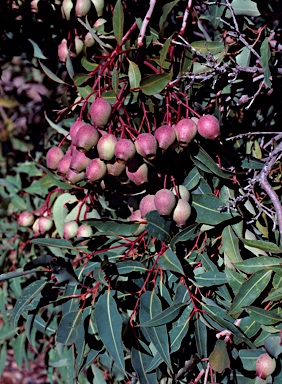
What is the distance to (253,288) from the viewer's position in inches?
42.7

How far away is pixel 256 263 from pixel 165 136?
0.35 meters

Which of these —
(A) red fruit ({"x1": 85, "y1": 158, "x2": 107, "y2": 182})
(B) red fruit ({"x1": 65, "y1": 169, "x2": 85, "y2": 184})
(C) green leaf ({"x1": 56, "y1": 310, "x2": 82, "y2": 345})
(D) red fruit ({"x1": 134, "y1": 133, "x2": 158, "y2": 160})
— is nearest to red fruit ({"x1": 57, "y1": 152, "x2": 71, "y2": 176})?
(B) red fruit ({"x1": 65, "y1": 169, "x2": 85, "y2": 184})

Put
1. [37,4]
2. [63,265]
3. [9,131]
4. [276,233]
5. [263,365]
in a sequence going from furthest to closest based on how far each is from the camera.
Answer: [9,131]
[37,4]
[276,233]
[63,265]
[263,365]

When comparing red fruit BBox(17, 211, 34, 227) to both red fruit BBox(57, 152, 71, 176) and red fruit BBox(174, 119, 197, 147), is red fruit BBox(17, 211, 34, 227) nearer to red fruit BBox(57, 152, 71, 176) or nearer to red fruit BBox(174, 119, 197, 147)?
red fruit BBox(57, 152, 71, 176)

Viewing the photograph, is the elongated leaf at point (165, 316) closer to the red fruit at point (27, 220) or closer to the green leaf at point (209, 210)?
the green leaf at point (209, 210)

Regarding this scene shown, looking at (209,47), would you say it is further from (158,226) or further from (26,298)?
(26,298)

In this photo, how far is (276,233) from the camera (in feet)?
4.30

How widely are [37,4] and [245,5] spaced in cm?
65

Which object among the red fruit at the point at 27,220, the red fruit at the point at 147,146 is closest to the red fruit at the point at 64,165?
the red fruit at the point at 147,146

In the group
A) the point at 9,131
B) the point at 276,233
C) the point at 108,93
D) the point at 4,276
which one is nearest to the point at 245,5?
the point at 108,93

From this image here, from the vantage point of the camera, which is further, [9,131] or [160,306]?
[9,131]

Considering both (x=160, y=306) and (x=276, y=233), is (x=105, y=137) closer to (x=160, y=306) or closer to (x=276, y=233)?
(x=160, y=306)

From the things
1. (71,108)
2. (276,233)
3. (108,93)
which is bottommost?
(276,233)

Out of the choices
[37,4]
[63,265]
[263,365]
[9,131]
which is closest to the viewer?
[263,365]
